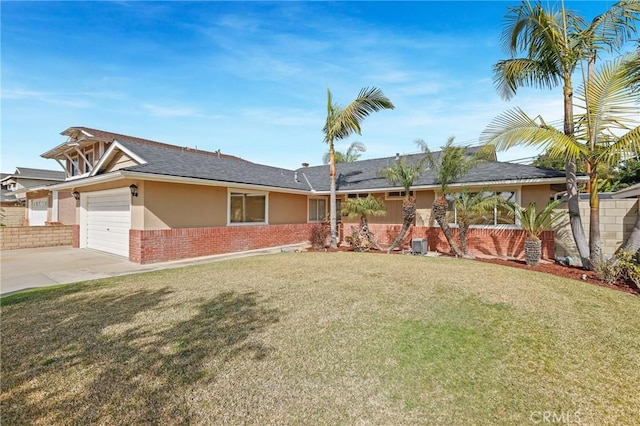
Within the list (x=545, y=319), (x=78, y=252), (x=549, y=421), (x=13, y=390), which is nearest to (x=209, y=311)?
(x=13, y=390)

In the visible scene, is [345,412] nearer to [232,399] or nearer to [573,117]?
[232,399]

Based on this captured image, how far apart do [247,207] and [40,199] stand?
19.0 metres

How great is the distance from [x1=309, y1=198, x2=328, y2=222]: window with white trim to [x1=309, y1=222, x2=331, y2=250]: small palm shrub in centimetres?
201

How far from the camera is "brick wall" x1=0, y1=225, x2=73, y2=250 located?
13914mm

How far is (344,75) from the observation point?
562 inches

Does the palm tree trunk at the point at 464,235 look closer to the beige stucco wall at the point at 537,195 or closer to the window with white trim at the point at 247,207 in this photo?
the beige stucco wall at the point at 537,195

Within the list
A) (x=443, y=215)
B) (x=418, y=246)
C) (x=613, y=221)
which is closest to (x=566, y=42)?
(x=613, y=221)

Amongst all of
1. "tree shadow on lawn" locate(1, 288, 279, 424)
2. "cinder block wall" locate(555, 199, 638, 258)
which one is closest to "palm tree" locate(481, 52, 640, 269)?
"cinder block wall" locate(555, 199, 638, 258)

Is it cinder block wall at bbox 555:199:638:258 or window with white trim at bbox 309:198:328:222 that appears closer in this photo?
cinder block wall at bbox 555:199:638:258

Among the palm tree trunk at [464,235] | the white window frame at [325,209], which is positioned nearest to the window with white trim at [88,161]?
the white window frame at [325,209]

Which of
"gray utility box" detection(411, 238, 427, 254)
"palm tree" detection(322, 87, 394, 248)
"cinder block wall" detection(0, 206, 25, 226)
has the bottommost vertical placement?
"gray utility box" detection(411, 238, 427, 254)

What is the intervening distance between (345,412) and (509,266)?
928cm

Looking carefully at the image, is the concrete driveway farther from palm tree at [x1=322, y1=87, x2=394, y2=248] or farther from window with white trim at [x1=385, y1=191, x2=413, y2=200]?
window with white trim at [x1=385, y1=191, x2=413, y2=200]

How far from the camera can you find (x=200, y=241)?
11.7 meters
